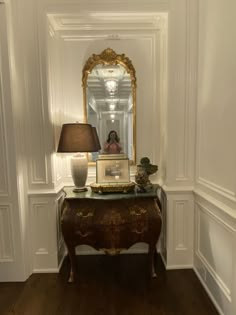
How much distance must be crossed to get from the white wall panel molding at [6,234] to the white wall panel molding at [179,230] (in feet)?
5.16

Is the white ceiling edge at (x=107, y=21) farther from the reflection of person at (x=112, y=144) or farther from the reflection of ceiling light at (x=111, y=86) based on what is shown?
the reflection of person at (x=112, y=144)

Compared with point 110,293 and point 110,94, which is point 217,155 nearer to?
point 110,94

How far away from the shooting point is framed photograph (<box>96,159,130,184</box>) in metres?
2.49

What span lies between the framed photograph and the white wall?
2.43ft

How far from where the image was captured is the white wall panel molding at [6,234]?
90.7 inches

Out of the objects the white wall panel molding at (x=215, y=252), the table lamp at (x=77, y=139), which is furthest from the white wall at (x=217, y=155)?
the table lamp at (x=77, y=139)

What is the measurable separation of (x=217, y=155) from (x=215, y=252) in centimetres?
82

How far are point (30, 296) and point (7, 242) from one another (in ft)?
1.82

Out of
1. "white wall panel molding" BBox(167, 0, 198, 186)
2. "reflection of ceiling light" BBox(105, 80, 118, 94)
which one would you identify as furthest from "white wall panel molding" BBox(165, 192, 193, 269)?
"reflection of ceiling light" BBox(105, 80, 118, 94)

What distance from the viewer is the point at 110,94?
2.68 meters

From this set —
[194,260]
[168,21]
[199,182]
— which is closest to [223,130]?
[199,182]

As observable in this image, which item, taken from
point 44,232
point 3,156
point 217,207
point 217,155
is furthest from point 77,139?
point 217,207

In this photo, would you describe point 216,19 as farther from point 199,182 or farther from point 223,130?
point 199,182

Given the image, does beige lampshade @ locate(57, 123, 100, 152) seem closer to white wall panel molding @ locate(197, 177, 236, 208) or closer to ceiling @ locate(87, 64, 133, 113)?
ceiling @ locate(87, 64, 133, 113)
